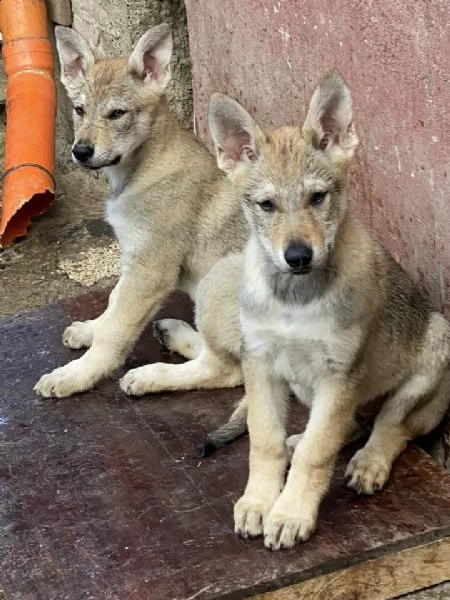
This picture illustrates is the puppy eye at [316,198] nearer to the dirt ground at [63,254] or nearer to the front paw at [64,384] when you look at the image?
the front paw at [64,384]

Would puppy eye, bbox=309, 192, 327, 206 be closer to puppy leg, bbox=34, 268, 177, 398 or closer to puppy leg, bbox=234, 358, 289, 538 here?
puppy leg, bbox=234, 358, 289, 538

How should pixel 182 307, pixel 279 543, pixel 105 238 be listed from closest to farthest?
pixel 279 543 < pixel 182 307 < pixel 105 238

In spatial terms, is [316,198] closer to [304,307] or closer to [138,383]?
[304,307]

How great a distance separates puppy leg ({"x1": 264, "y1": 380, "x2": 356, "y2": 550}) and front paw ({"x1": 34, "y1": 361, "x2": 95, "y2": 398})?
1.58 meters

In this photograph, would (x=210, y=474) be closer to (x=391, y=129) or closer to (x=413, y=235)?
(x=413, y=235)

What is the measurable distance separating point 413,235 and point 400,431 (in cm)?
A: 88

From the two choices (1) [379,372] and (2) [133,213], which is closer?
(1) [379,372]

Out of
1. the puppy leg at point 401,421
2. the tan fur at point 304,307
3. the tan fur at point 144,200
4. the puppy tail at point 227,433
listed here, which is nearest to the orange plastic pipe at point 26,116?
the tan fur at point 144,200

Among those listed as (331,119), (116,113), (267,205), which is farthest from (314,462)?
(116,113)

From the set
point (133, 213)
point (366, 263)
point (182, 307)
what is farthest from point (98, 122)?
point (366, 263)

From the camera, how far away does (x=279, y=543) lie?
412 centimetres

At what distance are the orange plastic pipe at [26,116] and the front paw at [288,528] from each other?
14.0ft

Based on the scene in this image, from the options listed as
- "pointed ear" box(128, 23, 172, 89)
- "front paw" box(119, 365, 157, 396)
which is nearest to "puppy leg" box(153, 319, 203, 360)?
"front paw" box(119, 365, 157, 396)

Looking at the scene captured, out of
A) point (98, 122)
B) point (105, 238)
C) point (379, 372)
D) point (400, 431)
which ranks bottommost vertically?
point (105, 238)
